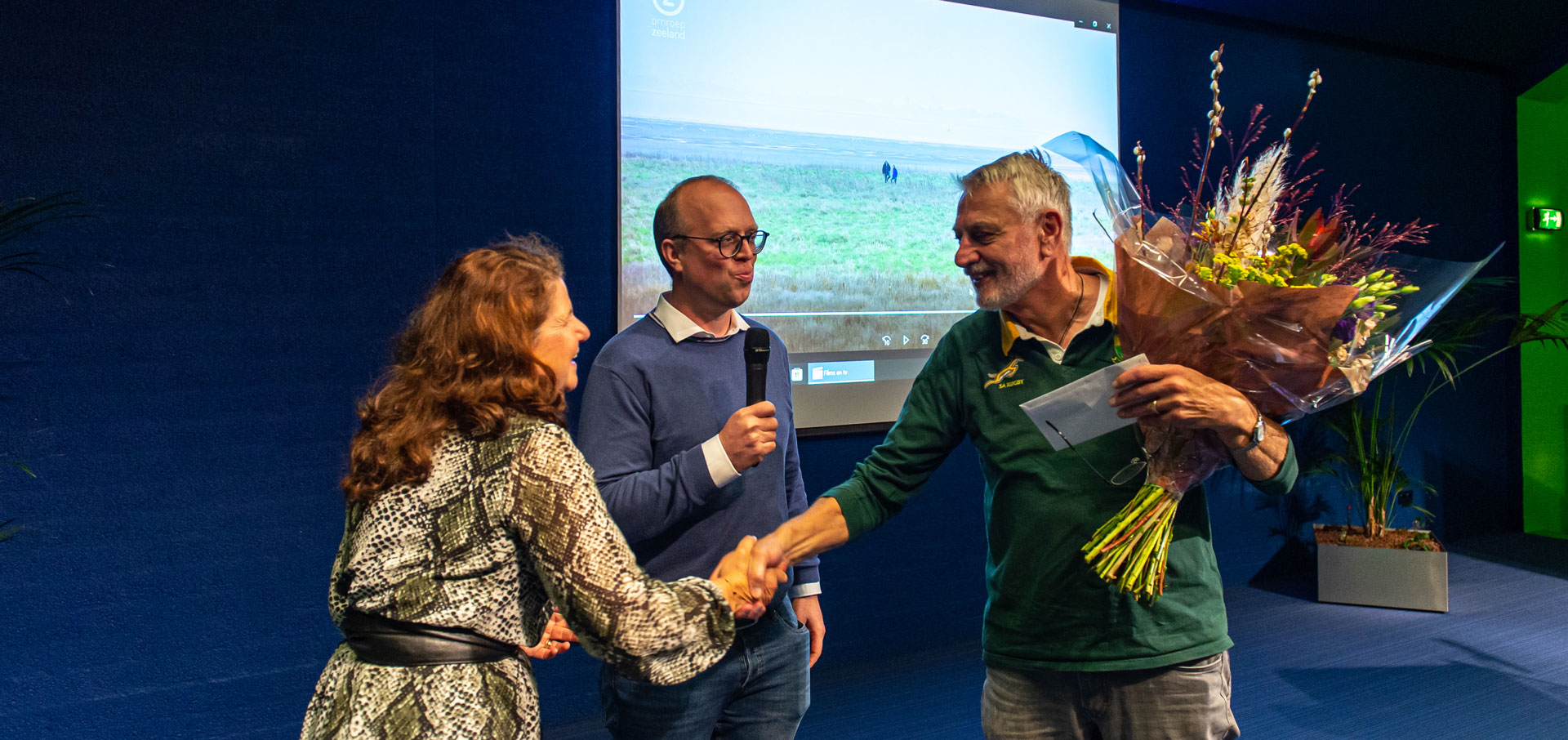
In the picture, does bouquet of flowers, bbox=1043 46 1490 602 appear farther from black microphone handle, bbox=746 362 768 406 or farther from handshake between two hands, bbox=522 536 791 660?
black microphone handle, bbox=746 362 768 406

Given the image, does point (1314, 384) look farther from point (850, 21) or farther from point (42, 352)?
point (42, 352)

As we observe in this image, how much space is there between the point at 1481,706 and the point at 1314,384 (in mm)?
2819

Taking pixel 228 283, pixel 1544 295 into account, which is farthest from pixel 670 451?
pixel 1544 295

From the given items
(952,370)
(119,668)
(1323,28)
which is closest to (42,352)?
(119,668)

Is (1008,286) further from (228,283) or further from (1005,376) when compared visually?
(228,283)

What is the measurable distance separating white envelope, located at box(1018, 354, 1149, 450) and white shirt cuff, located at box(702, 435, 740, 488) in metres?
0.50

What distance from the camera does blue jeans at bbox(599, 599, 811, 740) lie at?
1689 millimetres

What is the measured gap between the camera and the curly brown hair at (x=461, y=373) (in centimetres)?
124

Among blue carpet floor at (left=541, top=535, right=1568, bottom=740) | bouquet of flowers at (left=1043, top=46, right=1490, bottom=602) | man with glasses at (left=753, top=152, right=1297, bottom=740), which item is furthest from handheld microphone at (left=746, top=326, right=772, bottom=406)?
blue carpet floor at (left=541, top=535, right=1568, bottom=740)

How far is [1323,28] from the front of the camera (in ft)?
17.3

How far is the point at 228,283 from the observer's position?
2.86m

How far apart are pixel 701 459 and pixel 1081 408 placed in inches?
24.9

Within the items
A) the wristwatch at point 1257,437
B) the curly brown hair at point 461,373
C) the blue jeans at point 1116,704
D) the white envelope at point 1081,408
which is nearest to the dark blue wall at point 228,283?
the curly brown hair at point 461,373

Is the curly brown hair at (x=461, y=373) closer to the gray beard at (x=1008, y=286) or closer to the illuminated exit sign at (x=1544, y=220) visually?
the gray beard at (x=1008, y=286)
